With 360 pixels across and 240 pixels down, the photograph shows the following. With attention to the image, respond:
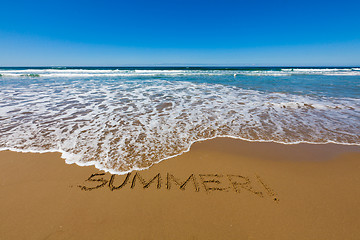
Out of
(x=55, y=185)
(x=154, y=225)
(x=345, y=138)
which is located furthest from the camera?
(x=345, y=138)

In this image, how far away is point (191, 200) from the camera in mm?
2457

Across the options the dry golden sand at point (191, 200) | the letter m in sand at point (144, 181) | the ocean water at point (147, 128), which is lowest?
the dry golden sand at point (191, 200)

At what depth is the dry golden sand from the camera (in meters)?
2.04

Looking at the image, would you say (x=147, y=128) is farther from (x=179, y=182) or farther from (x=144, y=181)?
(x=179, y=182)

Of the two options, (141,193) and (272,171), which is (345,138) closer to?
(272,171)

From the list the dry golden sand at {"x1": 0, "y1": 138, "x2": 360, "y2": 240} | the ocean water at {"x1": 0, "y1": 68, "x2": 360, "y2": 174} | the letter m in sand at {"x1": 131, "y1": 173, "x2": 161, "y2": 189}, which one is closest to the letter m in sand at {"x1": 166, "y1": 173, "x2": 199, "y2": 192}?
the dry golden sand at {"x1": 0, "y1": 138, "x2": 360, "y2": 240}

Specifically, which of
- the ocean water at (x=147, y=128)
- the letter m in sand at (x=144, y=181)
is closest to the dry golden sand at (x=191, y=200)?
the letter m in sand at (x=144, y=181)

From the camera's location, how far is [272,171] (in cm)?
310

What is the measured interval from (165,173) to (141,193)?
58 centimetres

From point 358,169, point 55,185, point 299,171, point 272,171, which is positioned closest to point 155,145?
point 55,185

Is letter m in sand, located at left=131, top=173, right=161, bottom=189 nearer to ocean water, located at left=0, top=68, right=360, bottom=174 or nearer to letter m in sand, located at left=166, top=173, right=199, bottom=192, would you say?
letter m in sand, located at left=166, top=173, right=199, bottom=192

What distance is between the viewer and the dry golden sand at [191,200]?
6.70 ft

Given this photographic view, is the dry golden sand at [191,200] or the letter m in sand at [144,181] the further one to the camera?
the letter m in sand at [144,181]

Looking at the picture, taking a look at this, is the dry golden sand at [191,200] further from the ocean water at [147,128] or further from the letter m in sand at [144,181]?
the ocean water at [147,128]
